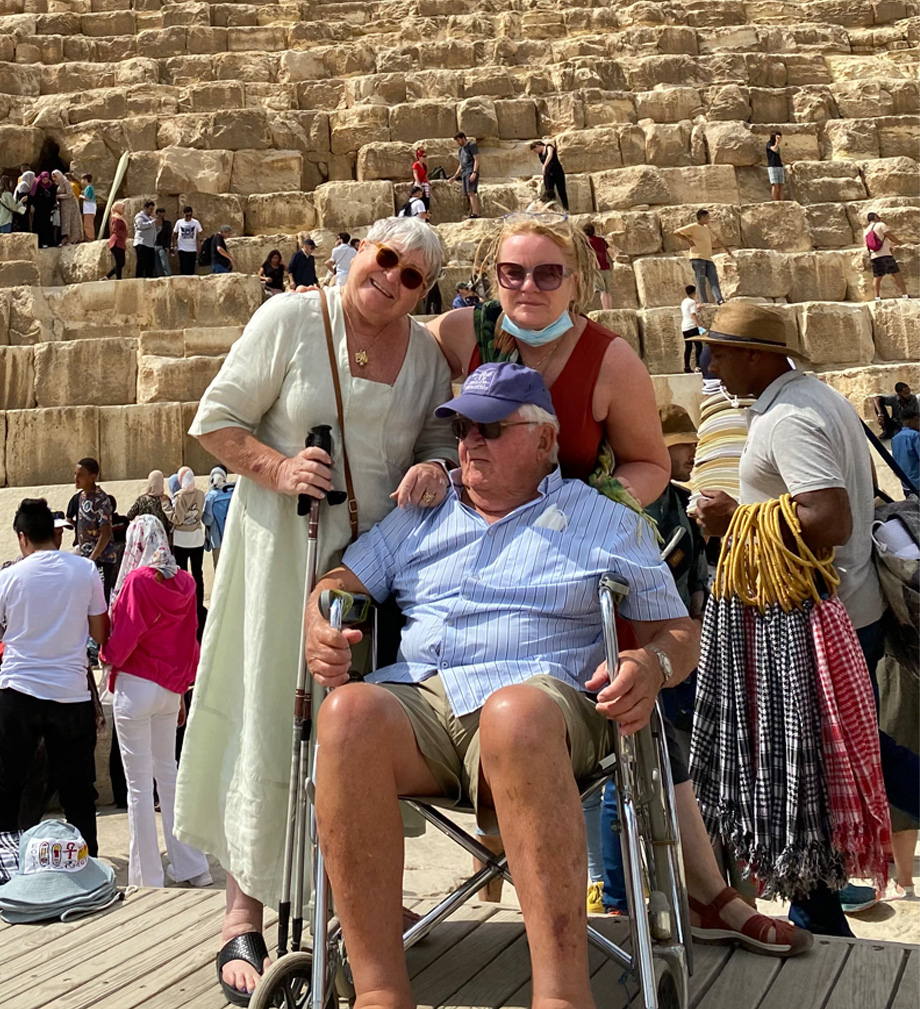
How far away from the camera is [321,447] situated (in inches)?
127

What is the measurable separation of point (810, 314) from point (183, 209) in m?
9.86

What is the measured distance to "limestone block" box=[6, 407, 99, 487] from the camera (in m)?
15.8

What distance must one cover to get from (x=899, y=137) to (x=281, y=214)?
35.7ft

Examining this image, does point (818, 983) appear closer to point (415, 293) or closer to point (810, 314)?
point (415, 293)

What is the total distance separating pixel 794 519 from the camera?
12.1 feet

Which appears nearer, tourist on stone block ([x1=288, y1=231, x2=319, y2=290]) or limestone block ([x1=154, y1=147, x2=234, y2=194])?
tourist on stone block ([x1=288, y1=231, x2=319, y2=290])

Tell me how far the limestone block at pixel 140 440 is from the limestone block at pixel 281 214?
653cm

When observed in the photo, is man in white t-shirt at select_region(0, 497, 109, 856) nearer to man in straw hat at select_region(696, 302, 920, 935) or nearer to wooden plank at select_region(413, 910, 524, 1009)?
wooden plank at select_region(413, 910, 524, 1009)

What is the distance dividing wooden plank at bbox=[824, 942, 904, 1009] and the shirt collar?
1.50m

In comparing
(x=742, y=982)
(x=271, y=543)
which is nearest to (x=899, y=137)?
(x=271, y=543)

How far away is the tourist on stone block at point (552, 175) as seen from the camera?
20.6 m

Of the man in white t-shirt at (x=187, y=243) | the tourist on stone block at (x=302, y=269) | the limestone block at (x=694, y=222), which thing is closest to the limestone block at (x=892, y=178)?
the limestone block at (x=694, y=222)

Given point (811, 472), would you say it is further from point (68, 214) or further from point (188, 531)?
point (68, 214)

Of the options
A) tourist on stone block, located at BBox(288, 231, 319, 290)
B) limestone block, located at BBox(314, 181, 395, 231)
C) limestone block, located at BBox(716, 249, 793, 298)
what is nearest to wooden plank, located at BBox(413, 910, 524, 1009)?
tourist on stone block, located at BBox(288, 231, 319, 290)
